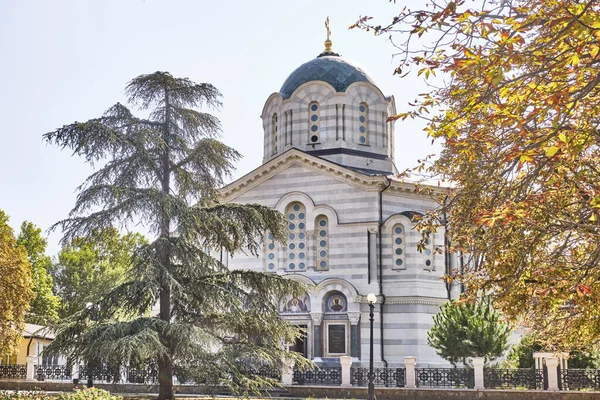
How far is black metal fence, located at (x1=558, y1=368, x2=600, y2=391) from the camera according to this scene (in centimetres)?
2611

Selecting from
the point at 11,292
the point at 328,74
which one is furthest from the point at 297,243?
the point at 11,292

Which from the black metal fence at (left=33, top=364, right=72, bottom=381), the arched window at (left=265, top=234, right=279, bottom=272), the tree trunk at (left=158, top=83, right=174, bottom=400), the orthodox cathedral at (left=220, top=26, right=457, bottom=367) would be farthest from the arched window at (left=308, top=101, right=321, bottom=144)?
the tree trunk at (left=158, top=83, right=174, bottom=400)

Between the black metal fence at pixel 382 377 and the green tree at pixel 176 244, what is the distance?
891 centimetres

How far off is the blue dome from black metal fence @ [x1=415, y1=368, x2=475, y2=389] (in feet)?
48.9

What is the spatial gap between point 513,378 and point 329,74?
691 inches

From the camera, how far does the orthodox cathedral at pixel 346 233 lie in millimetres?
33750

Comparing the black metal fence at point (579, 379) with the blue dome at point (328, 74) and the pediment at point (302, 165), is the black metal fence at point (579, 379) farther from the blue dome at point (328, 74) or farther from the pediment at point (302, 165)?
the blue dome at point (328, 74)

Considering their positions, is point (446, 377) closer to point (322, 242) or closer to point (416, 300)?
point (416, 300)

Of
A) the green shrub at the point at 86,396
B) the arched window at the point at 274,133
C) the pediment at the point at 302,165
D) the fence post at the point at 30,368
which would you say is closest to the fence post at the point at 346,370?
the pediment at the point at 302,165

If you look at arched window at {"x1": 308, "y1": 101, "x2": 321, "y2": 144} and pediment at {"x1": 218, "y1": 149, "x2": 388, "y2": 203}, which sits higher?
arched window at {"x1": 308, "y1": 101, "x2": 321, "y2": 144}

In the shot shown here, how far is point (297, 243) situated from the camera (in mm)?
35656

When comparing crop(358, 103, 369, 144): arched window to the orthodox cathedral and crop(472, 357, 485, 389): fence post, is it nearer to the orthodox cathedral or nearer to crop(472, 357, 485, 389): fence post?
the orthodox cathedral

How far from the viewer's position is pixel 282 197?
3616cm

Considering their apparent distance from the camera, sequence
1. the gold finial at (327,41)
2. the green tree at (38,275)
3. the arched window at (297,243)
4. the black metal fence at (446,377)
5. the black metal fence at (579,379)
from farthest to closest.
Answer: the green tree at (38,275)
the gold finial at (327,41)
the arched window at (297,243)
the black metal fence at (446,377)
the black metal fence at (579,379)
